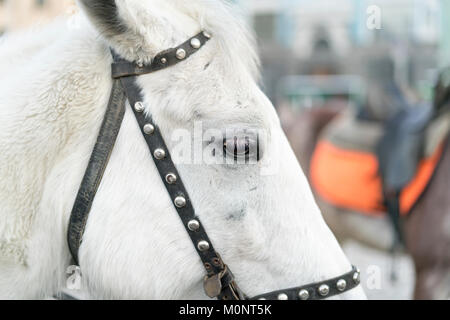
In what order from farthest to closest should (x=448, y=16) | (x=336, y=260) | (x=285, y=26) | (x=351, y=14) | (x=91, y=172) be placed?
(x=285, y=26) < (x=351, y=14) < (x=448, y=16) < (x=336, y=260) < (x=91, y=172)

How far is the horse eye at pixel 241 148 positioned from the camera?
4.57 ft

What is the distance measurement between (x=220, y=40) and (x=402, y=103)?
3.95 m

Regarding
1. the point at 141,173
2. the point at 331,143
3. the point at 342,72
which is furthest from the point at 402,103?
the point at 342,72

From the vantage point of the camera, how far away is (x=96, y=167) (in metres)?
1.36

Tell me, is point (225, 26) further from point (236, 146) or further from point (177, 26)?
point (236, 146)

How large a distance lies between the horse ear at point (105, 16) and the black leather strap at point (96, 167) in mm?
148

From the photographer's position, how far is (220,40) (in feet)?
4.85

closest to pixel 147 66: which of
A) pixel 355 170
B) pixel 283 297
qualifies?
pixel 283 297

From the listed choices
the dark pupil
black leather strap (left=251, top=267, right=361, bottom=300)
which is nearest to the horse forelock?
the dark pupil

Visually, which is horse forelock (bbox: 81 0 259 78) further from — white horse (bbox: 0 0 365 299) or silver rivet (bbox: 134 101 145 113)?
silver rivet (bbox: 134 101 145 113)

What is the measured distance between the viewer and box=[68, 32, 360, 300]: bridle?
1365 mm

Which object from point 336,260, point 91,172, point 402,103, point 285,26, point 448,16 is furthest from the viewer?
point 285,26
